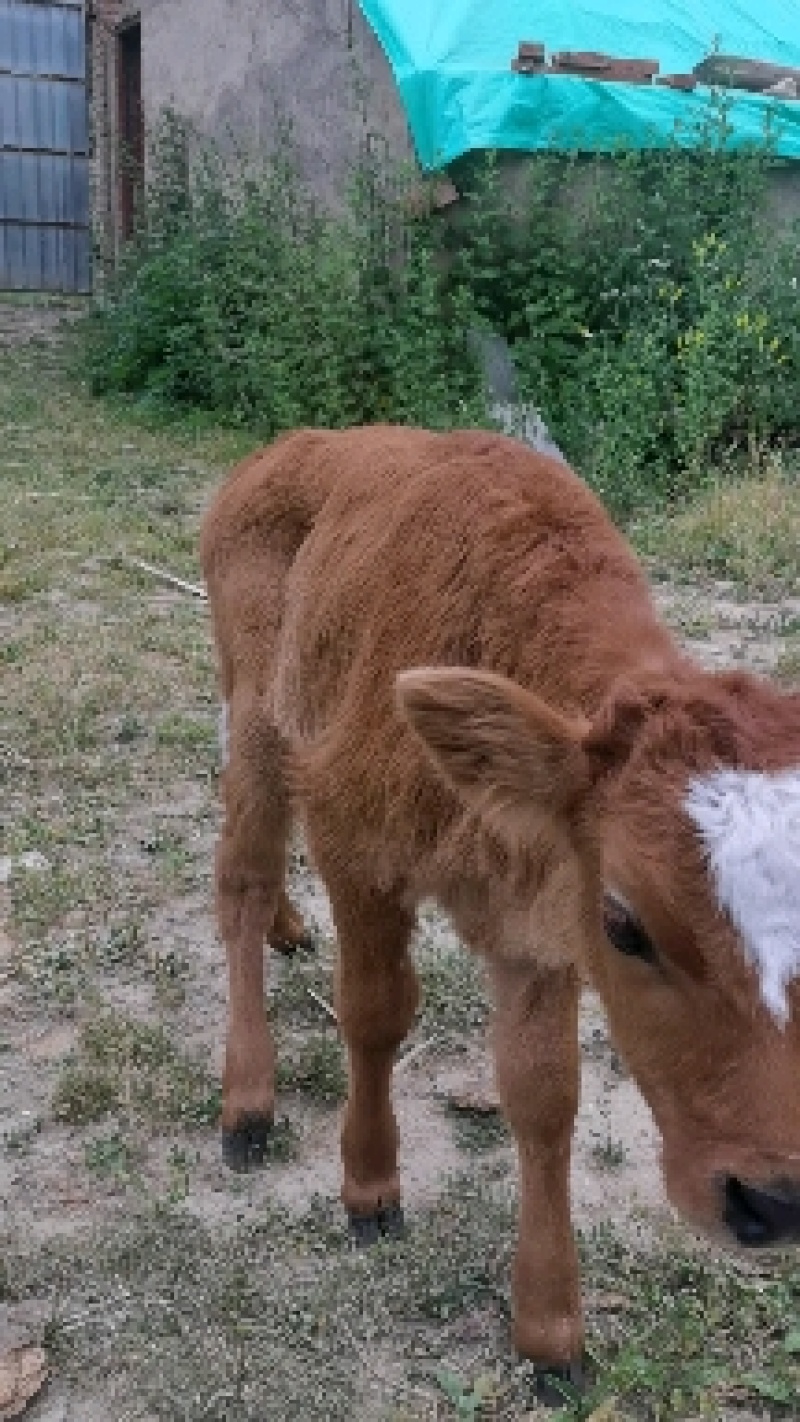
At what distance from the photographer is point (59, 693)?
607 cm

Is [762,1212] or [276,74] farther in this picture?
[276,74]

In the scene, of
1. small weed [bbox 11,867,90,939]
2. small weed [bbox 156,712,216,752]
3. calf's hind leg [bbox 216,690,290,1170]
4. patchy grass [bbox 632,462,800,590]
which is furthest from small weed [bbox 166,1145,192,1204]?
patchy grass [bbox 632,462,800,590]

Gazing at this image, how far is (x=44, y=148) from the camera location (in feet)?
58.3

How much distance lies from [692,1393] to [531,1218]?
41 centimetres

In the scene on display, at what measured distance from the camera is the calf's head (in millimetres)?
1974

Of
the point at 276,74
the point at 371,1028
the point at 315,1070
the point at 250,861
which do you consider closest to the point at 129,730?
the point at 250,861

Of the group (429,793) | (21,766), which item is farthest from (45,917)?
(429,793)

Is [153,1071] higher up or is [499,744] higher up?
[499,744]

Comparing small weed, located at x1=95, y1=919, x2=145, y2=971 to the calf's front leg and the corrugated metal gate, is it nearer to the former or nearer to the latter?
the calf's front leg

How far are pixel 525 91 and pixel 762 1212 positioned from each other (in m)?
9.50

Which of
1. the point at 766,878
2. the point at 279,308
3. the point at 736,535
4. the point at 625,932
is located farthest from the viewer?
the point at 279,308

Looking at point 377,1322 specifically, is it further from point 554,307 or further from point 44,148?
point 44,148

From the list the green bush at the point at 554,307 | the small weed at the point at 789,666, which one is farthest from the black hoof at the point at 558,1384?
the green bush at the point at 554,307

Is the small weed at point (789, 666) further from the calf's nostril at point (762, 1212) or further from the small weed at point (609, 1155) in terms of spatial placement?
the calf's nostril at point (762, 1212)
